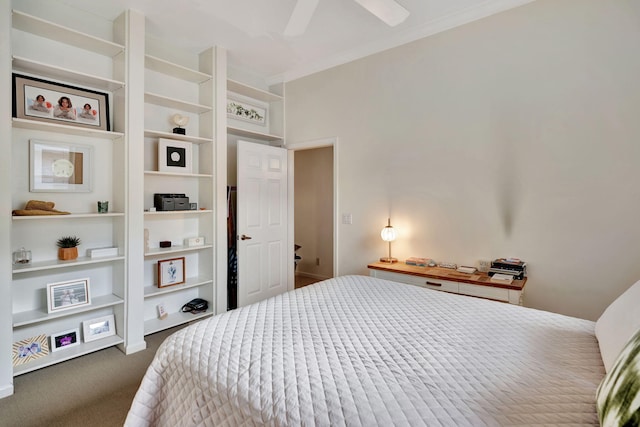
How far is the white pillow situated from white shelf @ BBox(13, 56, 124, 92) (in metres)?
3.40

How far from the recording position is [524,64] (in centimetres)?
251

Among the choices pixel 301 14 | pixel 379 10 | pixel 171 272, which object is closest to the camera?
pixel 379 10

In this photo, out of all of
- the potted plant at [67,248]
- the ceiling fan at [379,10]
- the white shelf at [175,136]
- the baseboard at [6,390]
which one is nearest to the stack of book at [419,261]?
the ceiling fan at [379,10]

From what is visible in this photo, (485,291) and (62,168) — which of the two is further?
Result: (62,168)

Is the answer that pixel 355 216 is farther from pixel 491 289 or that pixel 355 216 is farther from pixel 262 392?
pixel 262 392

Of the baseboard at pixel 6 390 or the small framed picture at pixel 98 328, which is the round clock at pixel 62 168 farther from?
the baseboard at pixel 6 390

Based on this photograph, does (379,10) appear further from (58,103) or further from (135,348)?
(135,348)

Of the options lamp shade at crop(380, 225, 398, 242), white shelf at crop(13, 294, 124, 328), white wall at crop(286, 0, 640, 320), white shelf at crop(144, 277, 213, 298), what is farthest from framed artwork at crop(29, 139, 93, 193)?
lamp shade at crop(380, 225, 398, 242)

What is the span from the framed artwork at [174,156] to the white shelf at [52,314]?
4.04 ft

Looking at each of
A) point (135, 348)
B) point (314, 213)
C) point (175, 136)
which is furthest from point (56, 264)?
Answer: point (314, 213)

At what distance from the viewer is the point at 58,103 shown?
2521 millimetres

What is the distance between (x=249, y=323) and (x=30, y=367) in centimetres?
206

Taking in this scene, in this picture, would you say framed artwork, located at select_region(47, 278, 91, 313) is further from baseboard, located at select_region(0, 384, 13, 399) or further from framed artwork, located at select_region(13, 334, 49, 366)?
baseboard, located at select_region(0, 384, 13, 399)

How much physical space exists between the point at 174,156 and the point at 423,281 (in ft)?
8.53
